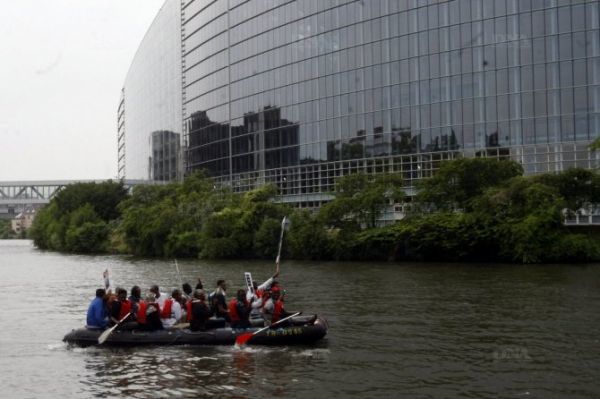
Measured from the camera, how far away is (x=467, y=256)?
2254 inches

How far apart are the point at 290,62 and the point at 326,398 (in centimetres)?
7247

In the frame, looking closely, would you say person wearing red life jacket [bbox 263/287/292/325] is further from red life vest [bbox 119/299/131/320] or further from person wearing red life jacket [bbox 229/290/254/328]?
red life vest [bbox 119/299/131/320]

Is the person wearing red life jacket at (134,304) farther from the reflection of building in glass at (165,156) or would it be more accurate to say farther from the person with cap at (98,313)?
the reflection of building in glass at (165,156)

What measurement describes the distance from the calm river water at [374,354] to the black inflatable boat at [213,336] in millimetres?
336

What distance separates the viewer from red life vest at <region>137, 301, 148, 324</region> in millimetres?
23889

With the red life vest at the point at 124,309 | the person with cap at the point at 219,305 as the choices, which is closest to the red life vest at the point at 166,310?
the red life vest at the point at 124,309

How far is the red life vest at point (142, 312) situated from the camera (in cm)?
2389

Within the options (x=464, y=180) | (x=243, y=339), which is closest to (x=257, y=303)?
(x=243, y=339)

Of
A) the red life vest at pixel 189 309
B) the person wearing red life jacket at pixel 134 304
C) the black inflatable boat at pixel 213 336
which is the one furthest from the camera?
the person wearing red life jacket at pixel 134 304

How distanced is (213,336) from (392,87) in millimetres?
55745

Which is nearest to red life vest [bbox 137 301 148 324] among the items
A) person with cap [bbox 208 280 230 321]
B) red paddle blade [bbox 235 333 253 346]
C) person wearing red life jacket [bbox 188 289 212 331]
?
person wearing red life jacket [bbox 188 289 212 331]

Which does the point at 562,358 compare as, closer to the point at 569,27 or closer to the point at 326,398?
the point at 326,398

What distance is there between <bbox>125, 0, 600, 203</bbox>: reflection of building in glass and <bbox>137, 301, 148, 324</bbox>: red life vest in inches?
1953

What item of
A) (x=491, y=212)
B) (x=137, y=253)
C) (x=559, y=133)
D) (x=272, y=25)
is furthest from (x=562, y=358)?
(x=272, y=25)
